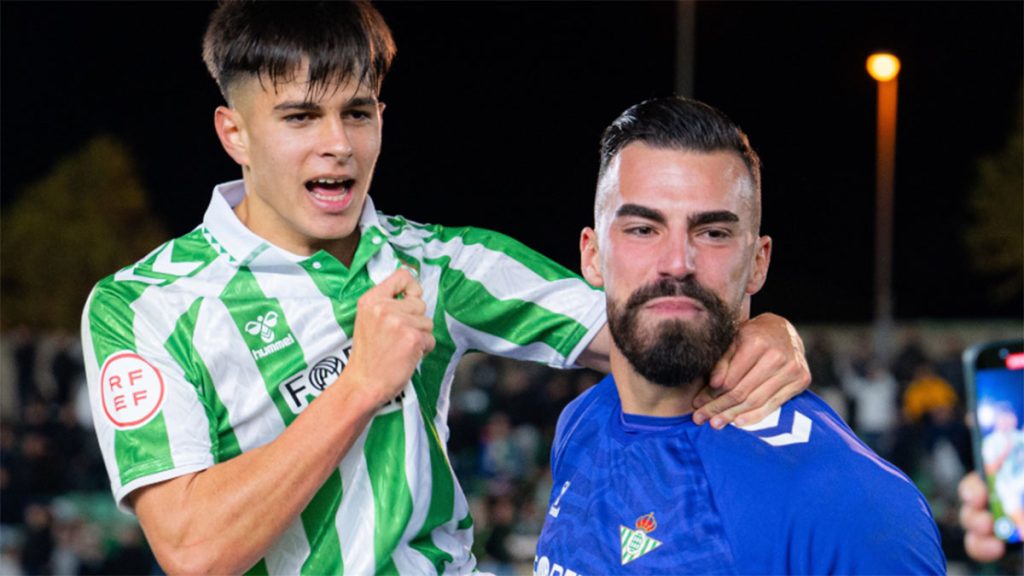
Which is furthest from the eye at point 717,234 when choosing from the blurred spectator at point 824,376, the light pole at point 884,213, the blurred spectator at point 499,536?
the light pole at point 884,213

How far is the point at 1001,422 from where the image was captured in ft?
9.18

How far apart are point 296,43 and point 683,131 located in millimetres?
916

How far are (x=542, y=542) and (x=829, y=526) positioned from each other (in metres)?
0.76

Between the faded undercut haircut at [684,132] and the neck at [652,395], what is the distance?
37 centimetres

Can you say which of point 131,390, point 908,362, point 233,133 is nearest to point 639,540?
point 131,390

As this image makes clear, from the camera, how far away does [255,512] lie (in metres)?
2.45

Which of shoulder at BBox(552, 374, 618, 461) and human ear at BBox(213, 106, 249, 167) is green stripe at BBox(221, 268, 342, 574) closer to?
human ear at BBox(213, 106, 249, 167)

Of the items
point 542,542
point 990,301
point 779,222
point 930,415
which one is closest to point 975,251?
point 990,301

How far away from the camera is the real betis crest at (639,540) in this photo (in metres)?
2.36

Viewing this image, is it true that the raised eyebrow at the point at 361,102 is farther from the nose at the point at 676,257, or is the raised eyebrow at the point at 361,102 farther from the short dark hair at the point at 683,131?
the nose at the point at 676,257

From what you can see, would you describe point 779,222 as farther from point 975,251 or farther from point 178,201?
point 178,201

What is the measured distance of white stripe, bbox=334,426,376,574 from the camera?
110 inches

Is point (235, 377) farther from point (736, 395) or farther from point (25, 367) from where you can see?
point (25, 367)

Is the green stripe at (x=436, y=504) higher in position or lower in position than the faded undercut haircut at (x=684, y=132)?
lower
